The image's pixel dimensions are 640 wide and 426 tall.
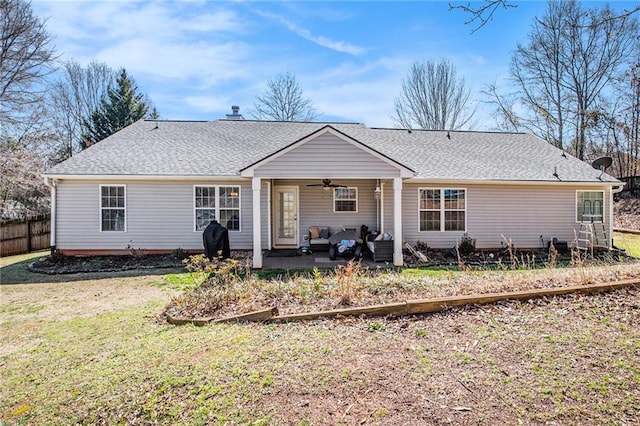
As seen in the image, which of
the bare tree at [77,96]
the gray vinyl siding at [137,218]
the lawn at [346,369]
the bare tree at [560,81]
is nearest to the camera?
the lawn at [346,369]

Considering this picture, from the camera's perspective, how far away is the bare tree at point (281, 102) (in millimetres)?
27281

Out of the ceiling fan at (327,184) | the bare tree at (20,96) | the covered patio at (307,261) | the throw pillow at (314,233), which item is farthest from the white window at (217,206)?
the bare tree at (20,96)

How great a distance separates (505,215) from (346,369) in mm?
11098

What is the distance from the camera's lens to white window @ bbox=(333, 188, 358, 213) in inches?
499

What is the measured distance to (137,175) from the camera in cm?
1095

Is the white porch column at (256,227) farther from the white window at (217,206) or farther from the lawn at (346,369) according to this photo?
the lawn at (346,369)

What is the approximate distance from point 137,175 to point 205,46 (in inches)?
184

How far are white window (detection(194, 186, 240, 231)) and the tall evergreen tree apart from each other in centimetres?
1941

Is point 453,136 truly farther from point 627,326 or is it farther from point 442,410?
point 442,410


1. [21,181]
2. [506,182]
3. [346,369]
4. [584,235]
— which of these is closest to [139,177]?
[21,181]

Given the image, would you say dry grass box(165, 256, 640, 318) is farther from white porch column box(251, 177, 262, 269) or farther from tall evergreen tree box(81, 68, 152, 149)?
tall evergreen tree box(81, 68, 152, 149)

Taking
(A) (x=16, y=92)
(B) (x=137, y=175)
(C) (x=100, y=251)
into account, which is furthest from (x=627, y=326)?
(A) (x=16, y=92)

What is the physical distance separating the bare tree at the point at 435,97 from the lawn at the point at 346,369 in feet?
78.2

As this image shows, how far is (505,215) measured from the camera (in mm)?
12172
